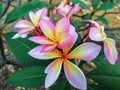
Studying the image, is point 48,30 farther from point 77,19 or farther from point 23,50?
point 77,19

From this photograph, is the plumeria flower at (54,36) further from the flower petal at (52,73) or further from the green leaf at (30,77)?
the green leaf at (30,77)

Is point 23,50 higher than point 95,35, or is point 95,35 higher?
point 95,35

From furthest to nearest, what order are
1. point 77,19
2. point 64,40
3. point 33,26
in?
point 77,19, point 33,26, point 64,40

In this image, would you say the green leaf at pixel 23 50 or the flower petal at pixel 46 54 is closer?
the flower petal at pixel 46 54

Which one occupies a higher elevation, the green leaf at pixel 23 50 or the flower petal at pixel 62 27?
the flower petal at pixel 62 27

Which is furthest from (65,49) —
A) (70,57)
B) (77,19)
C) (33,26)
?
(77,19)

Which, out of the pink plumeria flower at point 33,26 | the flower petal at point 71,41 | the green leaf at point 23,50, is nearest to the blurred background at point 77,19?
the green leaf at point 23,50

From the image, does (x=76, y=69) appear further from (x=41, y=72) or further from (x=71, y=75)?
(x=41, y=72)
